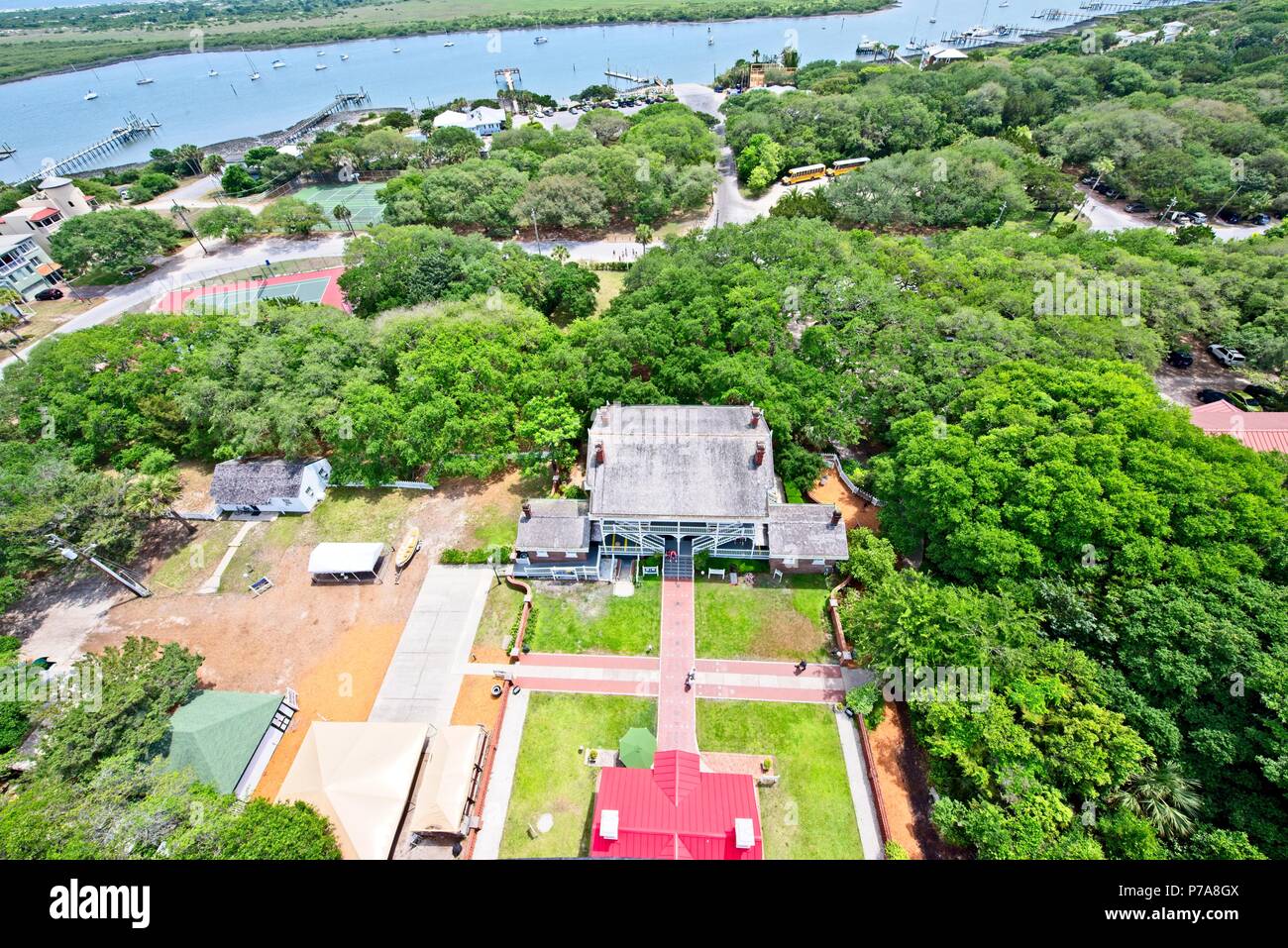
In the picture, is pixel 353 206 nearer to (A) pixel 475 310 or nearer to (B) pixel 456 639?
(A) pixel 475 310

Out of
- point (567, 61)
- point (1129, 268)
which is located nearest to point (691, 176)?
point (1129, 268)

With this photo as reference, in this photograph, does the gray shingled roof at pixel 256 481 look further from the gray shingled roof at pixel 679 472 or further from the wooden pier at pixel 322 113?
the wooden pier at pixel 322 113

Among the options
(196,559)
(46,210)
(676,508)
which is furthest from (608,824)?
(46,210)

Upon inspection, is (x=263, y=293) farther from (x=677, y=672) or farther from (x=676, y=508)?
(x=677, y=672)

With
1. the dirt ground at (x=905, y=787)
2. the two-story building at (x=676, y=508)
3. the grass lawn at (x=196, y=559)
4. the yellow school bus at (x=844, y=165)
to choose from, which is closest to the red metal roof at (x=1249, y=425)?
the two-story building at (x=676, y=508)

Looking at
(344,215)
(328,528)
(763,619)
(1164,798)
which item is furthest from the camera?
(344,215)

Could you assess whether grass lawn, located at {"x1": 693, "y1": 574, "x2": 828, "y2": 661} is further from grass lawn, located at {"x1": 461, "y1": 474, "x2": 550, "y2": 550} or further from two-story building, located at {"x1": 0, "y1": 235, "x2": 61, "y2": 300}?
two-story building, located at {"x1": 0, "y1": 235, "x2": 61, "y2": 300}
